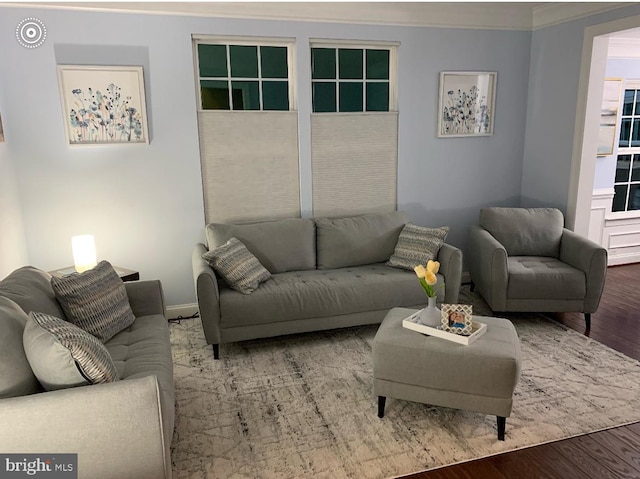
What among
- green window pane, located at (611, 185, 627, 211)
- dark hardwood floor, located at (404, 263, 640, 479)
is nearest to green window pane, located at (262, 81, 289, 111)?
dark hardwood floor, located at (404, 263, 640, 479)

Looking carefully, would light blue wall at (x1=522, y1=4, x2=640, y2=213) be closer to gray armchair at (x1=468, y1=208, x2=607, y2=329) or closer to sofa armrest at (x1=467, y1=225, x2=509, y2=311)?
gray armchair at (x1=468, y1=208, x2=607, y2=329)

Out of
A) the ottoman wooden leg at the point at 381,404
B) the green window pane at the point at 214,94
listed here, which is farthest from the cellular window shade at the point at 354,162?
the ottoman wooden leg at the point at 381,404

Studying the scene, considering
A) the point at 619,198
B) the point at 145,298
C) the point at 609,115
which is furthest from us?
the point at 619,198

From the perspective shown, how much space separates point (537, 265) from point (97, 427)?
10.9 ft

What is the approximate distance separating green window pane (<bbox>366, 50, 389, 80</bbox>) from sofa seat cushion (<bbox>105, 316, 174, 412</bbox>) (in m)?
2.77

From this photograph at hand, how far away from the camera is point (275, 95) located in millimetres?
4098

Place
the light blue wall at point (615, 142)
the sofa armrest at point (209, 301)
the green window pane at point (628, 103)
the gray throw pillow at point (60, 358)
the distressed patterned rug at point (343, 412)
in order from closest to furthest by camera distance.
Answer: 1. the gray throw pillow at point (60, 358)
2. the distressed patterned rug at point (343, 412)
3. the sofa armrest at point (209, 301)
4. the light blue wall at point (615, 142)
5. the green window pane at point (628, 103)

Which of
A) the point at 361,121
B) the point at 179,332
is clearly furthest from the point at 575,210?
the point at 179,332

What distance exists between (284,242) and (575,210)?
258cm

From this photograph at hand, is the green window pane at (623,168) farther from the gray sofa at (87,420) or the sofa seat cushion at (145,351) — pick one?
the gray sofa at (87,420)

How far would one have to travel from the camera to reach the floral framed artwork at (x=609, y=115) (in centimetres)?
502

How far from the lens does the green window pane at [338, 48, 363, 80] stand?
4.23 m

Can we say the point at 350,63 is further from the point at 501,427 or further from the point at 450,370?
the point at 501,427

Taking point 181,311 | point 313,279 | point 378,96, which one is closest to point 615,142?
point 378,96
